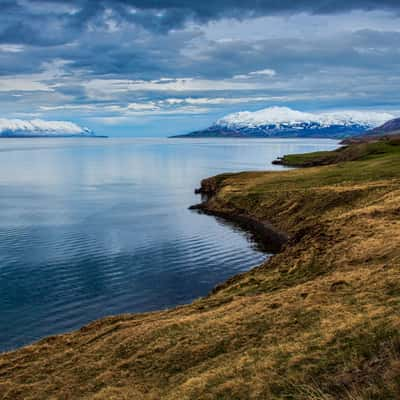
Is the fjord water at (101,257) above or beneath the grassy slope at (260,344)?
beneath

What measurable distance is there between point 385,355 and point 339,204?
5829 cm

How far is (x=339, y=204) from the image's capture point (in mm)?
73875

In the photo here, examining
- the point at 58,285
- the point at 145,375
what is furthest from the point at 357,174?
the point at 145,375

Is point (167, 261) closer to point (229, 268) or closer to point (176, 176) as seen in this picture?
point (229, 268)

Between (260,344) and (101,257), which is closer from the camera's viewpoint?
(260,344)

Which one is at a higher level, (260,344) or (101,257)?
(260,344)

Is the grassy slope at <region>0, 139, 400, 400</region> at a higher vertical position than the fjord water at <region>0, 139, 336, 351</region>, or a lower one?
higher

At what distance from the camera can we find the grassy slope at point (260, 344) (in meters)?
18.0

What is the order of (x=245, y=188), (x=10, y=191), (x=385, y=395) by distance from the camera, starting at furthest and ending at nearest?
(x=10, y=191)
(x=245, y=188)
(x=385, y=395)

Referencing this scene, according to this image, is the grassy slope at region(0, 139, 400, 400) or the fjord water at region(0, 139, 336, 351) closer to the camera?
the grassy slope at region(0, 139, 400, 400)

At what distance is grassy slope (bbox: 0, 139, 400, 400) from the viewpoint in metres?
18.0

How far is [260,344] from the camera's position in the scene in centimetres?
2258

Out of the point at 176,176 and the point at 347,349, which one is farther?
the point at 176,176

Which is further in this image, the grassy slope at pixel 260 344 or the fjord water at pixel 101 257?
the fjord water at pixel 101 257
